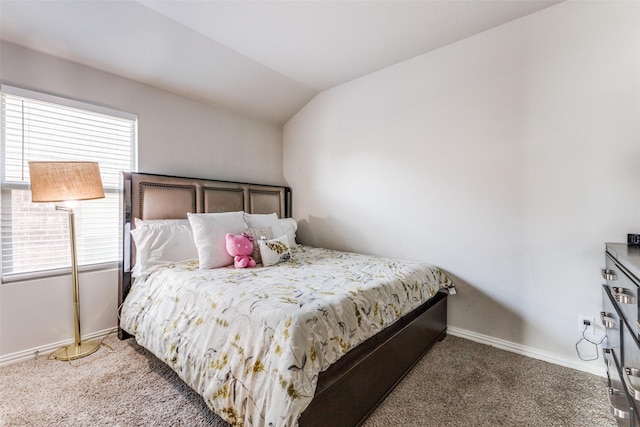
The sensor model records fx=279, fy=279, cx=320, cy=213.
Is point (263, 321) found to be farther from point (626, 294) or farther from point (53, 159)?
point (53, 159)

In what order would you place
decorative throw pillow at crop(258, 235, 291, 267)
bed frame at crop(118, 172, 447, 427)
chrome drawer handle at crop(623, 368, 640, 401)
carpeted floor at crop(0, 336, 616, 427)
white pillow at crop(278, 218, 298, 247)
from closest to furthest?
chrome drawer handle at crop(623, 368, 640, 401) < bed frame at crop(118, 172, 447, 427) < carpeted floor at crop(0, 336, 616, 427) < decorative throw pillow at crop(258, 235, 291, 267) < white pillow at crop(278, 218, 298, 247)

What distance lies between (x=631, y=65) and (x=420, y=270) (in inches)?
75.8

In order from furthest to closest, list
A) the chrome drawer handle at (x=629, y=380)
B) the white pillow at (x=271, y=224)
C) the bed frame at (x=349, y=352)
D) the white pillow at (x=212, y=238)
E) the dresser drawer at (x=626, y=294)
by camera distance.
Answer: the white pillow at (x=271, y=224) → the white pillow at (x=212, y=238) → the bed frame at (x=349, y=352) → the dresser drawer at (x=626, y=294) → the chrome drawer handle at (x=629, y=380)

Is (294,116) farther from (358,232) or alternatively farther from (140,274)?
(140,274)

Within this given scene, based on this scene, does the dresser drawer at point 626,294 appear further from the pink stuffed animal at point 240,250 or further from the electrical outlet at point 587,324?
→ the pink stuffed animal at point 240,250

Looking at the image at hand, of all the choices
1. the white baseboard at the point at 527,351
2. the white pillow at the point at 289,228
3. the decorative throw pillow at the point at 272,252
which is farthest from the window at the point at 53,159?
the white baseboard at the point at 527,351

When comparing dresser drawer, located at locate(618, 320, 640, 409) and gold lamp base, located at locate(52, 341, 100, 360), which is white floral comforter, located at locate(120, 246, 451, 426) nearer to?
gold lamp base, located at locate(52, 341, 100, 360)

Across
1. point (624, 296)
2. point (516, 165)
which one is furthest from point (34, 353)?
point (516, 165)

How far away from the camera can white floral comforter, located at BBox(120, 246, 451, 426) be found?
1.16m

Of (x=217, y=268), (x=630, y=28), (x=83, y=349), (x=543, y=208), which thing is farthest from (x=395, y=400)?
(x=630, y=28)

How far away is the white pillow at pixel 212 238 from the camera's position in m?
2.24

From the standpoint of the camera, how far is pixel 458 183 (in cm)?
249

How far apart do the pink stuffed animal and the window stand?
44.8 inches

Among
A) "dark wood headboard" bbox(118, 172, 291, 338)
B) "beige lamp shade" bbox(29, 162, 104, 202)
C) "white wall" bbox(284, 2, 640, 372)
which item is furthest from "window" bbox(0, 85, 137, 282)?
"white wall" bbox(284, 2, 640, 372)
